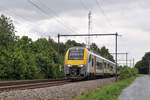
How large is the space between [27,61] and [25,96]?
18457 millimetres

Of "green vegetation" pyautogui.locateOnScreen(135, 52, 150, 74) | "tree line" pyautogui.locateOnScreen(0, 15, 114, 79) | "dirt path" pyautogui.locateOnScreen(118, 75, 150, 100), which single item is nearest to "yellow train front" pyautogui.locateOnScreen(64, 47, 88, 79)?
"tree line" pyautogui.locateOnScreen(0, 15, 114, 79)

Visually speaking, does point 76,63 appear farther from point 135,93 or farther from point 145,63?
point 145,63

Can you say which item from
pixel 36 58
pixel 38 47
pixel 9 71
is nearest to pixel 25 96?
pixel 9 71

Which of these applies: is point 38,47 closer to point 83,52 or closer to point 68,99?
point 83,52

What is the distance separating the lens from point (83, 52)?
26.7m

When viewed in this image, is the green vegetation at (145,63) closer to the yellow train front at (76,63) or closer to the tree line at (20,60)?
the tree line at (20,60)

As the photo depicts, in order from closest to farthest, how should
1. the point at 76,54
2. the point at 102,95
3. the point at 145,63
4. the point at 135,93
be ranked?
the point at 102,95
the point at 135,93
the point at 76,54
the point at 145,63

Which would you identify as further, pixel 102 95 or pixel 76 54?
pixel 76 54

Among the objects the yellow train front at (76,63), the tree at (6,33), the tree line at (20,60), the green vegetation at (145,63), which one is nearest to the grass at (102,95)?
the yellow train front at (76,63)

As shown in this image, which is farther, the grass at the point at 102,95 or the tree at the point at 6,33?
the tree at the point at 6,33

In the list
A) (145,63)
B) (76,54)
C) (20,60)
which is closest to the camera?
(20,60)

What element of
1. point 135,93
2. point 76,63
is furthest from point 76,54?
point 135,93

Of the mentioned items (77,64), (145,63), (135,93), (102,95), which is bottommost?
(135,93)

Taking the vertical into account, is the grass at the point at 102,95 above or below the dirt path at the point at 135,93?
above
